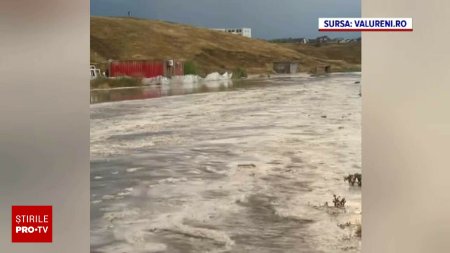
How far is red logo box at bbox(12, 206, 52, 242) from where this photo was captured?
328cm

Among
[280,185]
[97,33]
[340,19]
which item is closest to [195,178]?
[280,185]

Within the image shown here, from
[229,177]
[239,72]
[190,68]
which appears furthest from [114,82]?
[229,177]

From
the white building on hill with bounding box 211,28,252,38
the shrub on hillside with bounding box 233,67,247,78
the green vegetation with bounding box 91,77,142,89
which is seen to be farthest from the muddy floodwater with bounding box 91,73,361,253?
the white building on hill with bounding box 211,28,252,38

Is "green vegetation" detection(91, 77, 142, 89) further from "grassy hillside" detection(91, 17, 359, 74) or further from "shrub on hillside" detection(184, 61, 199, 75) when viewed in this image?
"shrub on hillside" detection(184, 61, 199, 75)

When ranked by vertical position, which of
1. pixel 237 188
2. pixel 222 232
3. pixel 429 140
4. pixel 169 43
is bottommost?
pixel 222 232

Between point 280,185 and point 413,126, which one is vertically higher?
point 413,126

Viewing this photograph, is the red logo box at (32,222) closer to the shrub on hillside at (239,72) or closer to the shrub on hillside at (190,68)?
the shrub on hillside at (190,68)

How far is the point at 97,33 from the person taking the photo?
3383 mm

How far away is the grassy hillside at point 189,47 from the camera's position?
11.4 ft

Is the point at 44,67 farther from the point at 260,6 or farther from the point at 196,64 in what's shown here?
the point at 260,6

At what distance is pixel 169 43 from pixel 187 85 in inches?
12.5

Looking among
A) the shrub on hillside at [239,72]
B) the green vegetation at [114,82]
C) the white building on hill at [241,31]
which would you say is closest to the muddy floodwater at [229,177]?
the green vegetation at [114,82]

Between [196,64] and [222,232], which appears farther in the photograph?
[196,64]

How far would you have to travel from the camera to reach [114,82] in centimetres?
350
